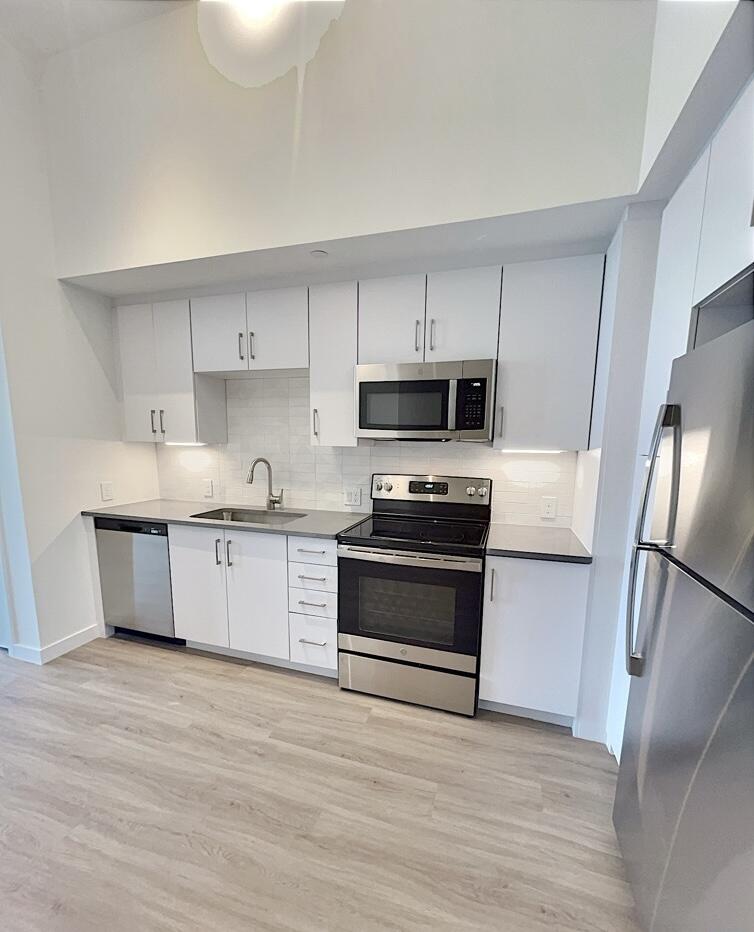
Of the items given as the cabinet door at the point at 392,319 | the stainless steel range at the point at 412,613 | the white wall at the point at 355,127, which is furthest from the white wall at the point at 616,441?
the cabinet door at the point at 392,319

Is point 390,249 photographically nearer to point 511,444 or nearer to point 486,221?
point 486,221

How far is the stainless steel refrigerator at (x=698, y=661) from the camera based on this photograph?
78 centimetres

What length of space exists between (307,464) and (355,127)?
74.4 inches

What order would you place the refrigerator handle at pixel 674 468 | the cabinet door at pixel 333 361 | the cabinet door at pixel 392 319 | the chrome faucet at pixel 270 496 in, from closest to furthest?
the refrigerator handle at pixel 674 468
the cabinet door at pixel 392 319
the cabinet door at pixel 333 361
the chrome faucet at pixel 270 496

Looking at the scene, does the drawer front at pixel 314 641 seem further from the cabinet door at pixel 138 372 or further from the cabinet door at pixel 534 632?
the cabinet door at pixel 138 372

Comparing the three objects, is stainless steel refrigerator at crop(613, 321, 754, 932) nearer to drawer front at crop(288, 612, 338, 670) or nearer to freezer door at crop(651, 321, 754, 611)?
freezer door at crop(651, 321, 754, 611)

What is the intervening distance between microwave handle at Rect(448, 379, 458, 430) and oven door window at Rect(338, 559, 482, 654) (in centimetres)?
78

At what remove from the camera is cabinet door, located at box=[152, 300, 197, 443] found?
8.84 feet

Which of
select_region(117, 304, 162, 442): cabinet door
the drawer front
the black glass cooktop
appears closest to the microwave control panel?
the black glass cooktop

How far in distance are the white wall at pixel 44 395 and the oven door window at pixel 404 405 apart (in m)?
1.94

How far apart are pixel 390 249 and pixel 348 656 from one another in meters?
2.17

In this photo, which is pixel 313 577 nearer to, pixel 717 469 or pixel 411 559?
pixel 411 559

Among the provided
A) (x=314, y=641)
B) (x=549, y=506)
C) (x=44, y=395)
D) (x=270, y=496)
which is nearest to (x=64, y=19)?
(x=44, y=395)

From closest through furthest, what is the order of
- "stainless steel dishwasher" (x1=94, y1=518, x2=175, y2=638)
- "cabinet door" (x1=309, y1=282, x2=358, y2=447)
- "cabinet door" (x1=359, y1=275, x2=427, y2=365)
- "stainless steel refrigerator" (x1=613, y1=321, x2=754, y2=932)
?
"stainless steel refrigerator" (x1=613, y1=321, x2=754, y2=932) < "cabinet door" (x1=359, y1=275, x2=427, y2=365) < "cabinet door" (x1=309, y1=282, x2=358, y2=447) < "stainless steel dishwasher" (x1=94, y1=518, x2=175, y2=638)
